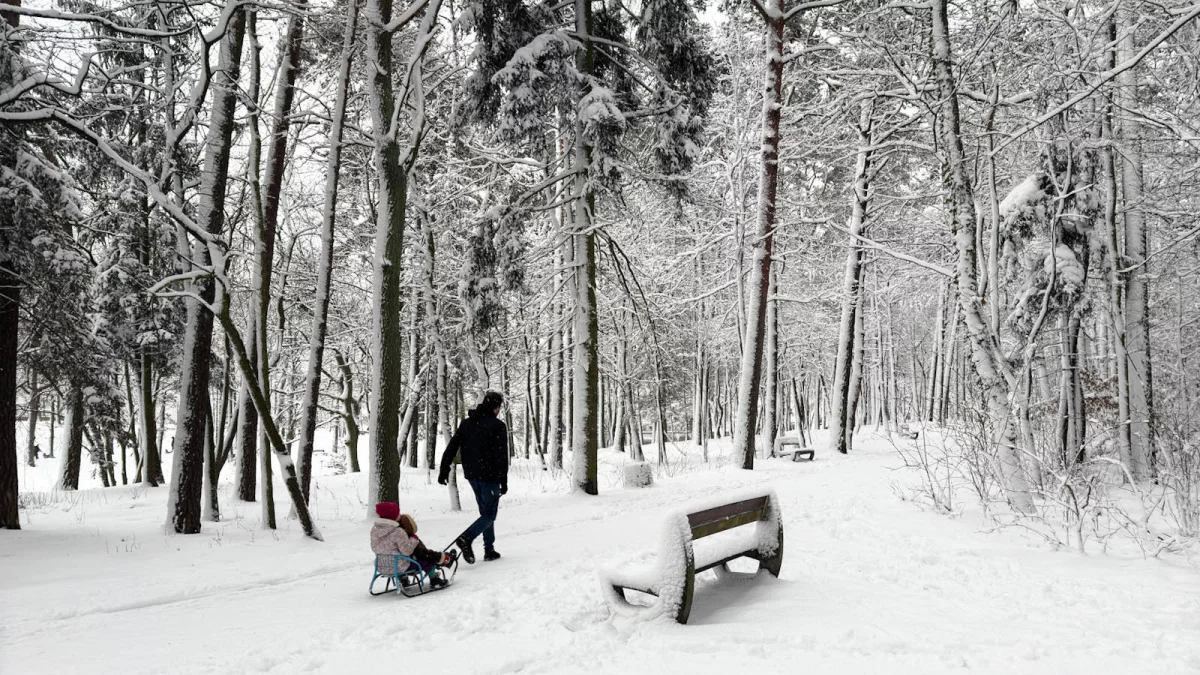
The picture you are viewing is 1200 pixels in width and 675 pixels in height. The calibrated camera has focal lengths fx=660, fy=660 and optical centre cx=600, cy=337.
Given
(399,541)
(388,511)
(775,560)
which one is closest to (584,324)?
(388,511)

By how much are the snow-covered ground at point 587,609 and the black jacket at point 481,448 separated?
1052 millimetres

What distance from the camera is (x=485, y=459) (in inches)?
303

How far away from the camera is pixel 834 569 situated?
21.2 ft

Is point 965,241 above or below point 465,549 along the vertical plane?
above

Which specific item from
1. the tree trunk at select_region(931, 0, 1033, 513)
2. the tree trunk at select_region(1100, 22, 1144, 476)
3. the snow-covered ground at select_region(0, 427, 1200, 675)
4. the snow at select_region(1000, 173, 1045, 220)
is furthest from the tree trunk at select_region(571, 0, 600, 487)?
the tree trunk at select_region(1100, 22, 1144, 476)

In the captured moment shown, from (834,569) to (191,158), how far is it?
1525cm

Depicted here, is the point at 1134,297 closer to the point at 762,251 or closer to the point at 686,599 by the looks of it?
the point at 762,251

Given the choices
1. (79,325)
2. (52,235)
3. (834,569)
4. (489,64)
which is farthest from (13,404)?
(834,569)

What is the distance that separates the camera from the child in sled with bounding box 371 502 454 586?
622 centimetres

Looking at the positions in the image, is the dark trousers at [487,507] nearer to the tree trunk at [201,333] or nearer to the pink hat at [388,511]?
the pink hat at [388,511]

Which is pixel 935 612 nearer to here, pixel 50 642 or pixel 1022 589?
pixel 1022 589

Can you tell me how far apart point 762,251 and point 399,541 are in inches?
483

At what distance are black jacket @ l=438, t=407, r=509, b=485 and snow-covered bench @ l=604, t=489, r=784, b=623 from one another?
107 inches

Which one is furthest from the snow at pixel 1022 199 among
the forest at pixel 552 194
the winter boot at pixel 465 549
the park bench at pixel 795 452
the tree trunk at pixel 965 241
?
the winter boot at pixel 465 549
